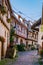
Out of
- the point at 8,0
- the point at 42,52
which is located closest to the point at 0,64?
the point at 42,52

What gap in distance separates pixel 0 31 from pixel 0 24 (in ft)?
1.96

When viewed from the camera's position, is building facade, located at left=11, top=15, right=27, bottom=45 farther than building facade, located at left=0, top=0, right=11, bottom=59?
Yes

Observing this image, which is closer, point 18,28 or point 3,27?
point 3,27

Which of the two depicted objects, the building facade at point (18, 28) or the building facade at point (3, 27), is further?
the building facade at point (18, 28)

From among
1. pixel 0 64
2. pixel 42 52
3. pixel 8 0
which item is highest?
pixel 8 0

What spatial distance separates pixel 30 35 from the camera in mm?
49844

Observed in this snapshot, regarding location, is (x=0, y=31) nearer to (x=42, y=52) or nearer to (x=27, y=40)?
(x=42, y=52)

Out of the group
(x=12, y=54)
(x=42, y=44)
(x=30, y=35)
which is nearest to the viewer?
(x=42, y=44)

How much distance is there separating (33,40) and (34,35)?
3.16 meters

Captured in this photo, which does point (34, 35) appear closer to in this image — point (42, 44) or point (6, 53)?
point (6, 53)

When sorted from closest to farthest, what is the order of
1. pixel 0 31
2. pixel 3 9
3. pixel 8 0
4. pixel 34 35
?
pixel 3 9 < pixel 0 31 < pixel 8 0 < pixel 34 35

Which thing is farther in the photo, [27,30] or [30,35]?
[30,35]

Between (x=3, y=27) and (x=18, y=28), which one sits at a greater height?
(x=18, y=28)

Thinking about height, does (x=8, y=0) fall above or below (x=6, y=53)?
above
